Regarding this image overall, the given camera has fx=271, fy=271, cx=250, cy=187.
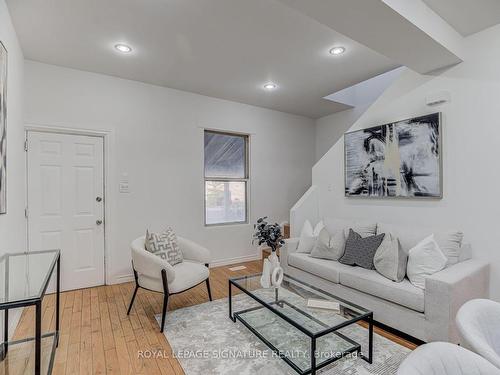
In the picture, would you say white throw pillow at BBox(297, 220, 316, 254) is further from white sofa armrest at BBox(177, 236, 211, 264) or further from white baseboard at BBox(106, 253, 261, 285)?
white baseboard at BBox(106, 253, 261, 285)

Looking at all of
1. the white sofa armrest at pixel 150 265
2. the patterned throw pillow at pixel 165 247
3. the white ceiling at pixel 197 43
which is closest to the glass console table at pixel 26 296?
the white sofa armrest at pixel 150 265

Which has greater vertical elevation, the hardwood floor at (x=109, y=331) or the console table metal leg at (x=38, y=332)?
the console table metal leg at (x=38, y=332)

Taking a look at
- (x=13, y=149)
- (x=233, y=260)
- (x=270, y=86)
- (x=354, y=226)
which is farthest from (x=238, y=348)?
(x=270, y=86)

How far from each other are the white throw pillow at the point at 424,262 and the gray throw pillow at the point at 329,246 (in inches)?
30.0

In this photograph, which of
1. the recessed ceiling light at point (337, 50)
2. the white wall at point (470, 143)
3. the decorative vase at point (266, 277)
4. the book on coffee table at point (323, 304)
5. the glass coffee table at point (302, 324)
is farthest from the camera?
the recessed ceiling light at point (337, 50)

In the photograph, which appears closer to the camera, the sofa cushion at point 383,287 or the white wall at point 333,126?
the sofa cushion at point 383,287

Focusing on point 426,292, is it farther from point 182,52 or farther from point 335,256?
point 182,52

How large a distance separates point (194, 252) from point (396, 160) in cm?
252

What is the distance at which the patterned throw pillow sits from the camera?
2.88 m

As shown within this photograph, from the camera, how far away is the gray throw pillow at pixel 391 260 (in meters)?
2.40

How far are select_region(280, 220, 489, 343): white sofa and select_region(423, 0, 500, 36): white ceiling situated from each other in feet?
6.13

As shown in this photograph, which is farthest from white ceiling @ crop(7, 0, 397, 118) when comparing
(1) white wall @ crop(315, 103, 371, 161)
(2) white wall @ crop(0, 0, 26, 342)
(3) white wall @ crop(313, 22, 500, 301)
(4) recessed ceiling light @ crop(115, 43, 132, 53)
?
(1) white wall @ crop(315, 103, 371, 161)

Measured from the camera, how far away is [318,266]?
295 centimetres

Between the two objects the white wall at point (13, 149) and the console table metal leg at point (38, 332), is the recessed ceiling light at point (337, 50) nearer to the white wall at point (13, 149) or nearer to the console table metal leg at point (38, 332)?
the white wall at point (13, 149)
